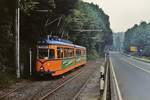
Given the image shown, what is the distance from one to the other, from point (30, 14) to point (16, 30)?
3231 millimetres

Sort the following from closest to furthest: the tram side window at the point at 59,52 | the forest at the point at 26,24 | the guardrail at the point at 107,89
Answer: the guardrail at the point at 107,89 → the forest at the point at 26,24 → the tram side window at the point at 59,52

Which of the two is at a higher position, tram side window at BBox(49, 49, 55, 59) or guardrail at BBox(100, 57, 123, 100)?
tram side window at BBox(49, 49, 55, 59)

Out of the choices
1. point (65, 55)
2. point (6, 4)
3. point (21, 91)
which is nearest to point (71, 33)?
point (65, 55)

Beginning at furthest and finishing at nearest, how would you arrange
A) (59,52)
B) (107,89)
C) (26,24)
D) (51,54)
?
1. (26,24)
2. (59,52)
3. (51,54)
4. (107,89)

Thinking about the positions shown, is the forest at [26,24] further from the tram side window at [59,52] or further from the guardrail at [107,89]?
the guardrail at [107,89]

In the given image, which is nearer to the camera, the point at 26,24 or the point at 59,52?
the point at 59,52

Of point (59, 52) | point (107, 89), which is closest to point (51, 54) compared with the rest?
point (59, 52)

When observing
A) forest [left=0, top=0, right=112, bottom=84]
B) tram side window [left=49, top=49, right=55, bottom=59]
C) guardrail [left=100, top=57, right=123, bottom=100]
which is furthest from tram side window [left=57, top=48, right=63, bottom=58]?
guardrail [left=100, top=57, right=123, bottom=100]

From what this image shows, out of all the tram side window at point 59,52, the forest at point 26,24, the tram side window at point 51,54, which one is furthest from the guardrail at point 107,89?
the forest at point 26,24

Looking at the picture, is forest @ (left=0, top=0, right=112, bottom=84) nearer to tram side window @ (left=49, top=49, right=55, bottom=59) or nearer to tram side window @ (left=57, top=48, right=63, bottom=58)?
tram side window @ (left=49, top=49, right=55, bottom=59)

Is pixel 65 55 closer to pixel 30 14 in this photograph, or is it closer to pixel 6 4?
pixel 30 14

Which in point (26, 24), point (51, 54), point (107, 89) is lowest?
point (107, 89)

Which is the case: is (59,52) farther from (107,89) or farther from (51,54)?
(107,89)

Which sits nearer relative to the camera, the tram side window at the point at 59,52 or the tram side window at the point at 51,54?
the tram side window at the point at 51,54
